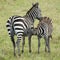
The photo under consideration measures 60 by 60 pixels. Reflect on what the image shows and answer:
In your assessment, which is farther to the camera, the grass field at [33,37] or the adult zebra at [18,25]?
the grass field at [33,37]

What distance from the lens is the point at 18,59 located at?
1053 centimetres

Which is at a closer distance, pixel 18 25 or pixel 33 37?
pixel 18 25

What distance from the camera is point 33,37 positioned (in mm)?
15977

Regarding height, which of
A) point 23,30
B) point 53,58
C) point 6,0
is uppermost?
point 6,0

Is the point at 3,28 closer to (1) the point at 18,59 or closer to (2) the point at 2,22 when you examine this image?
(2) the point at 2,22

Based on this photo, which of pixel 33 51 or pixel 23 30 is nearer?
pixel 23 30

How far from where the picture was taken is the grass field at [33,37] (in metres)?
11.6

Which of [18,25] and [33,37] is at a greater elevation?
[18,25]

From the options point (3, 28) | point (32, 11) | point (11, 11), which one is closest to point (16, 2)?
point (11, 11)

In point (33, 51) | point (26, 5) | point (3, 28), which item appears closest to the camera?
point (33, 51)

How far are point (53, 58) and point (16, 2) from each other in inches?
646

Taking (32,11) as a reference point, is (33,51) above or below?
below

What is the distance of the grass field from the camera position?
1155 centimetres

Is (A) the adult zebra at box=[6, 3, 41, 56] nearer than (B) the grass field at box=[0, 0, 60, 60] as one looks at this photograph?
Yes
